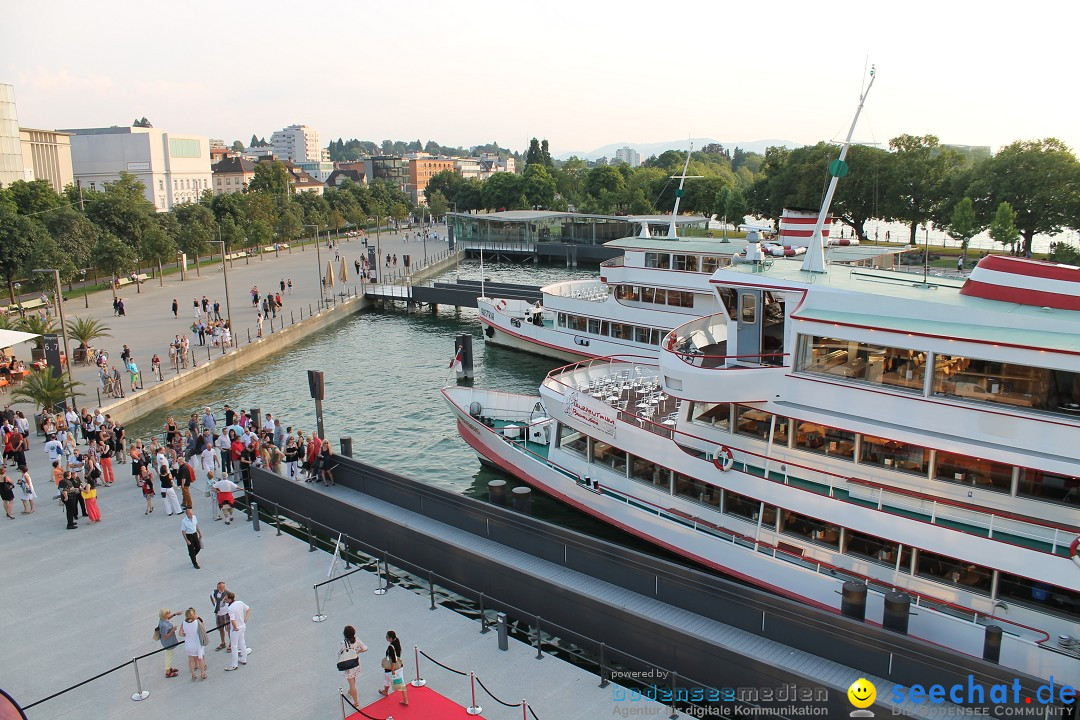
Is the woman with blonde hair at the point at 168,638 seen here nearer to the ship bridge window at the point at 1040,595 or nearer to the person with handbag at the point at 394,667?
the person with handbag at the point at 394,667

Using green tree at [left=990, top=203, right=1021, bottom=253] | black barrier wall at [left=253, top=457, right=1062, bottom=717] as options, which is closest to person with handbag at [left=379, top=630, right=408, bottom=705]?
black barrier wall at [left=253, top=457, right=1062, bottom=717]

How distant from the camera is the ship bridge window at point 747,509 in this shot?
619 inches

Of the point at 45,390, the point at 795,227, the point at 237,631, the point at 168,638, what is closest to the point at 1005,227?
the point at 795,227

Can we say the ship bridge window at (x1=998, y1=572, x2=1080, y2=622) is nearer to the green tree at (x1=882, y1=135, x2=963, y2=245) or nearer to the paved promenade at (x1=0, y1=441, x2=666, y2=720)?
the paved promenade at (x1=0, y1=441, x2=666, y2=720)

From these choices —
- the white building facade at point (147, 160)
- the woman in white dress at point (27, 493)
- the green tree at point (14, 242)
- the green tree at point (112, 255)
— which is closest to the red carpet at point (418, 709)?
the woman in white dress at point (27, 493)

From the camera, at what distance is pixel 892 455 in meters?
14.4

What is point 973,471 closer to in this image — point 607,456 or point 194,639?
point 607,456

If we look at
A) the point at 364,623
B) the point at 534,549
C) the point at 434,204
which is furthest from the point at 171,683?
the point at 434,204

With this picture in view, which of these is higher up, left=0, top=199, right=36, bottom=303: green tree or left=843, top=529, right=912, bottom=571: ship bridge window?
left=0, top=199, right=36, bottom=303: green tree

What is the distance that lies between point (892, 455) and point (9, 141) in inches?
4620

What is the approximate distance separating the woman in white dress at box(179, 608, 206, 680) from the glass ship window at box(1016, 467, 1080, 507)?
1404 centimetres

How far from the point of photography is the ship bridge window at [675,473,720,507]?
55.5 feet

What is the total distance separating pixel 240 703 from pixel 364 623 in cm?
262

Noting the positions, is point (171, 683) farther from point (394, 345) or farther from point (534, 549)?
point (394, 345)
